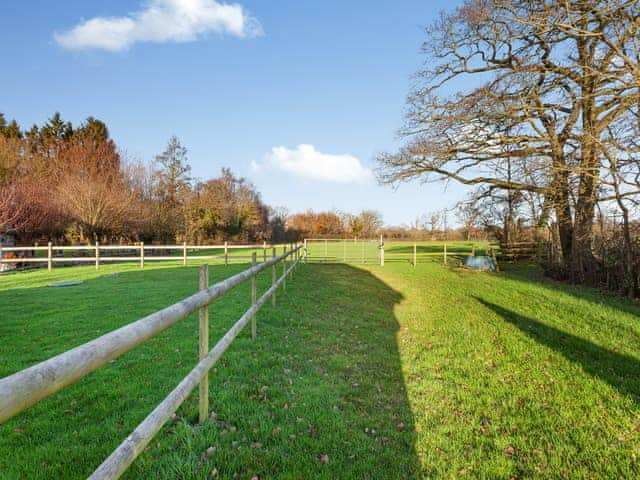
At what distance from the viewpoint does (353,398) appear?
3338 millimetres

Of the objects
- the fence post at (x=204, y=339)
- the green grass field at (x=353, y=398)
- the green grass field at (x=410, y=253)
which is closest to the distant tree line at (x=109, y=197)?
the green grass field at (x=410, y=253)

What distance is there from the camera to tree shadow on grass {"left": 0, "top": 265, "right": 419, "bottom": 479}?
88.6 inches

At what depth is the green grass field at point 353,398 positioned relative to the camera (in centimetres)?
233

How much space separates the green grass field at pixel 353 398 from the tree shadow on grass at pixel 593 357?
28 mm

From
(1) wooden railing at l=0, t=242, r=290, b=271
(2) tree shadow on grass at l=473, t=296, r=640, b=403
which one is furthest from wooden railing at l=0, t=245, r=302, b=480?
(1) wooden railing at l=0, t=242, r=290, b=271

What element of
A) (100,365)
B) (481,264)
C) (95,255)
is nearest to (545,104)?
(481,264)

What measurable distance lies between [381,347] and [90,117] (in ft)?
154

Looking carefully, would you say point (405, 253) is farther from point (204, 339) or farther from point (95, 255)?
point (204, 339)

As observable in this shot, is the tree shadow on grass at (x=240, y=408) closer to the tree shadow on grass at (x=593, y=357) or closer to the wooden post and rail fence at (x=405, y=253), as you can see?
the tree shadow on grass at (x=593, y=357)

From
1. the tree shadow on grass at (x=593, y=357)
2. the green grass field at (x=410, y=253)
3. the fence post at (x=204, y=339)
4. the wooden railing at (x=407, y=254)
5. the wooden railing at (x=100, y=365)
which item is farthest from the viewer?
the green grass field at (x=410, y=253)

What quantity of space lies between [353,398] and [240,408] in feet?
3.58

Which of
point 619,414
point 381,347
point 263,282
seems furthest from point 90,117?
point 619,414

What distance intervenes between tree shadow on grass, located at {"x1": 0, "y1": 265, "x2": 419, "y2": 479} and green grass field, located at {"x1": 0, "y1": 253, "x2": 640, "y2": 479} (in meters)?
0.01

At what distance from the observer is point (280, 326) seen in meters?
5.64
